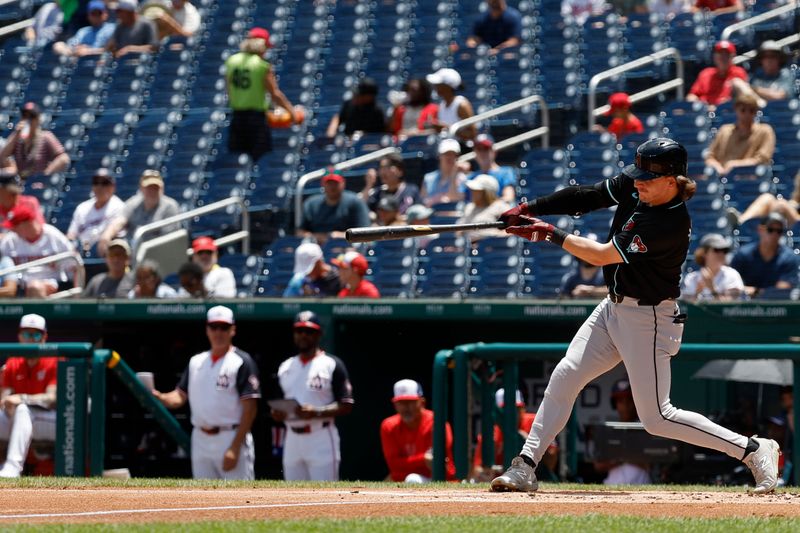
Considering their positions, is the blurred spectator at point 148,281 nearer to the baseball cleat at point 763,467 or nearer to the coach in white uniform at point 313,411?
the coach in white uniform at point 313,411

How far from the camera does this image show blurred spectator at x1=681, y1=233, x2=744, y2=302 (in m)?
9.58

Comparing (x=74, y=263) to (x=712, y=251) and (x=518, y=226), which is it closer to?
(x=712, y=251)

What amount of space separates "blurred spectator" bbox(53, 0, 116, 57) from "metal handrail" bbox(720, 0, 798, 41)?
658 centimetres

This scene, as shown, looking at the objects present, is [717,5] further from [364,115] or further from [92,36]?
[92,36]

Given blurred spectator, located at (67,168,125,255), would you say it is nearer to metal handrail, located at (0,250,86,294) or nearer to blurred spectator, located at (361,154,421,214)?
metal handrail, located at (0,250,86,294)

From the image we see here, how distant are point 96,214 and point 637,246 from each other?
292 inches

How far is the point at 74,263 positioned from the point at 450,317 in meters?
3.35

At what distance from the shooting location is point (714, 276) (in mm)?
9688

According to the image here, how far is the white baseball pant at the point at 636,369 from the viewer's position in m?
6.02

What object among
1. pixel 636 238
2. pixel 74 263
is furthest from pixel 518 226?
pixel 74 263

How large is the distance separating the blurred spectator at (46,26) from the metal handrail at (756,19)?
295 inches

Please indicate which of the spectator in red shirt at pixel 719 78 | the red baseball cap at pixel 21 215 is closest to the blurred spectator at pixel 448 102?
the spectator in red shirt at pixel 719 78

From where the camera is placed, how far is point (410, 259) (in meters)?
11.1

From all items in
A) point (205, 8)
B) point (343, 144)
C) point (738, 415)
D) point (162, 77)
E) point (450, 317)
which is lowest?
point (738, 415)
